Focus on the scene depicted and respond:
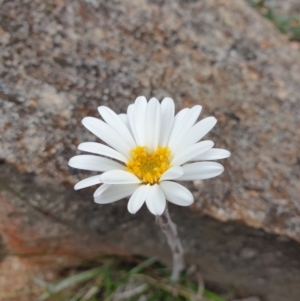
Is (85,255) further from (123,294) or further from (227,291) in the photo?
(227,291)

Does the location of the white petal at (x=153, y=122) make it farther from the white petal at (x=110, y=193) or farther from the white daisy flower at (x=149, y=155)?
the white petal at (x=110, y=193)

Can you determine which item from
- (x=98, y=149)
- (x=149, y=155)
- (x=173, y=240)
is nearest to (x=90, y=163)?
(x=98, y=149)

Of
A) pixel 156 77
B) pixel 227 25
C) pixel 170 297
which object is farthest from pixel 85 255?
pixel 227 25

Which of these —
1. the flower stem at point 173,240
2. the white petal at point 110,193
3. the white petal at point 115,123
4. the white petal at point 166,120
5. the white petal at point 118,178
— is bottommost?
the flower stem at point 173,240

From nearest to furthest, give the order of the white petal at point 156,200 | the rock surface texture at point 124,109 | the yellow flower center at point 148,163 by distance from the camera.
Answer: the white petal at point 156,200 < the yellow flower center at point 148,163 < the rock surface texture at point 124,109

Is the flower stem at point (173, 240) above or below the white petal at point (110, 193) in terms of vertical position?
below

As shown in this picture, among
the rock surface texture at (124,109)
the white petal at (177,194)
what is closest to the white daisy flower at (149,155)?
the white petal at (177,194)

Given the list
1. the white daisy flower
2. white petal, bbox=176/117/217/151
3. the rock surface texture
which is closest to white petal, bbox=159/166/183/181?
the white daisy flower
